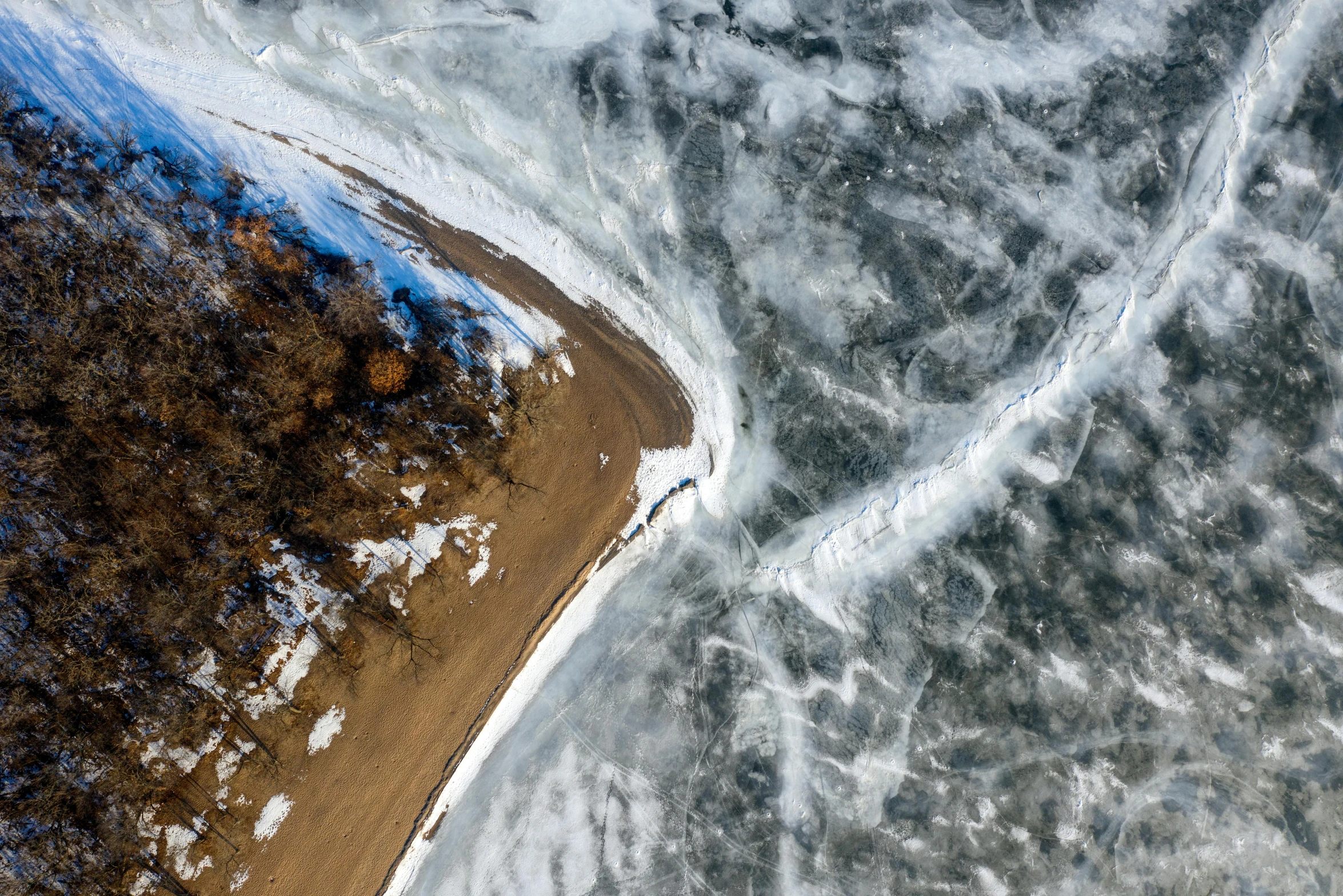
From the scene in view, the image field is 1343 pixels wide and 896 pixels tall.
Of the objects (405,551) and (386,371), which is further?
(405,551)

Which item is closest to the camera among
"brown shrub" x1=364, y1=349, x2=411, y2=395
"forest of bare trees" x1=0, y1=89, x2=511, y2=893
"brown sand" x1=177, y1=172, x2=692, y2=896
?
"forest of bare trees" x1=0, y1=89, x2=511, y2=893

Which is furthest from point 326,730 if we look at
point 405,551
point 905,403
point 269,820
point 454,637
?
point 905,403

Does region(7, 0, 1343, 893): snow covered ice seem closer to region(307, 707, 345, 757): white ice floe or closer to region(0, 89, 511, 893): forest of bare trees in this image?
region(0, 89, 511, 893): forest of bare trees

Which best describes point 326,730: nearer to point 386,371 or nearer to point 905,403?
point 386,371

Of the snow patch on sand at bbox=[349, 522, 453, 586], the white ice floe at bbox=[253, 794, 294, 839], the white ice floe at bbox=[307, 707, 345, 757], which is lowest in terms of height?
the white ice floe at bbox=[253, 794, 294, 839]

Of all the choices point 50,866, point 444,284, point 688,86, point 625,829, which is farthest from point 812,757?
point 50,866

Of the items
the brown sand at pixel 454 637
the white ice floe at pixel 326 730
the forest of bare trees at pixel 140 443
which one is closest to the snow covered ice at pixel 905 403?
the brown sand at pixel 454 637

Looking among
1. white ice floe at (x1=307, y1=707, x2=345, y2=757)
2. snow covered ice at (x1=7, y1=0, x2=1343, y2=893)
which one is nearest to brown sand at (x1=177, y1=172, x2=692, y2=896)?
white ice floe at (x1=307, y1=707, x2=345, y2=757)

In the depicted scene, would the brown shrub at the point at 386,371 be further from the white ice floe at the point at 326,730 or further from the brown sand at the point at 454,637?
the white ice floe at the point at 326,730
